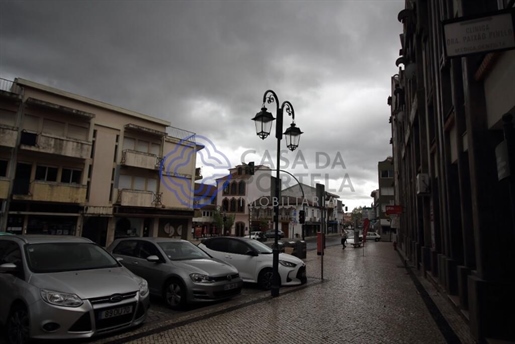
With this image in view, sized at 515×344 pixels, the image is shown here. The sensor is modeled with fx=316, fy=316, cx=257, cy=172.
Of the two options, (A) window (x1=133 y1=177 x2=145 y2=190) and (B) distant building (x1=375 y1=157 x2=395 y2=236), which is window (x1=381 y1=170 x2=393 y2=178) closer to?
(B) distant building (x1=375 y1=157 x2=395 y2=236)

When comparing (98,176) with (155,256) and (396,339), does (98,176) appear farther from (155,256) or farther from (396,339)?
(396,339)

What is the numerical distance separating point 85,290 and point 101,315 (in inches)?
18.0

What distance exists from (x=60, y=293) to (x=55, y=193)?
20185 millimetres

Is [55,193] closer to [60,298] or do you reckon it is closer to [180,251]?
[180,251]

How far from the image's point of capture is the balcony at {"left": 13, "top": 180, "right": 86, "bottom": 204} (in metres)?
20.8

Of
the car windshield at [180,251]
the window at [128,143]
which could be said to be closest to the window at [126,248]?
the car windshield at [180,251]

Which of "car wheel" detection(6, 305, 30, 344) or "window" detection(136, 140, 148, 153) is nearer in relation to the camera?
"car wheel" detection(6, 305, 30, 344)

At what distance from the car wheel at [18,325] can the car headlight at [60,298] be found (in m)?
0.34

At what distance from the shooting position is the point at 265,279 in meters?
9.70

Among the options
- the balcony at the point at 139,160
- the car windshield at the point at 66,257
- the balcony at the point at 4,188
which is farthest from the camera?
the balcony at the point at 139,160

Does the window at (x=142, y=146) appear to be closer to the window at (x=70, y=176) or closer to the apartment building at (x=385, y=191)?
the window at (x=70, y=176)

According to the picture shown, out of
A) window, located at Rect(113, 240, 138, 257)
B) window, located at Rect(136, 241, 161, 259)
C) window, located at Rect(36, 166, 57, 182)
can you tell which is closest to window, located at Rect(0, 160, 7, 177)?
window, located at Rect(36, 166, 57, 182)

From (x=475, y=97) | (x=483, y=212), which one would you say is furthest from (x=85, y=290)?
(x=475, y=97)

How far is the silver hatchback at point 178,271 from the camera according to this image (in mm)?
7145
